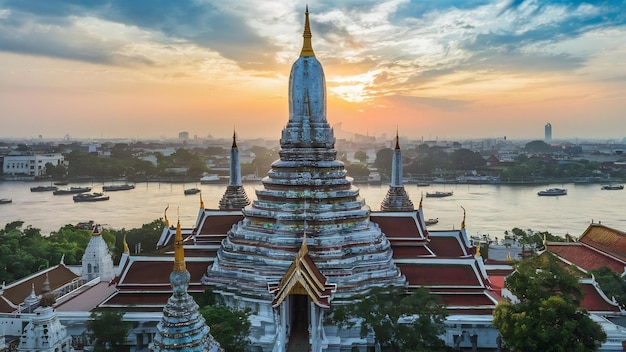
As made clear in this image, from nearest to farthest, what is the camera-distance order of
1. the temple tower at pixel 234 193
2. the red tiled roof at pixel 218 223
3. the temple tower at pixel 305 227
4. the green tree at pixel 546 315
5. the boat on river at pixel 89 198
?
1. the green tree at pixel 546 315
2. the temple tower at pixel 305 227
3. the red tiled roof at pixel 218 223
4. the temple tower at pixel 234 193
5. the boat on river at pixel 89 198

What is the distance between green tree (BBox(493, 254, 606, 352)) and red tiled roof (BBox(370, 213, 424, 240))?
152 inches

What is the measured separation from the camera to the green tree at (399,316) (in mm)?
8375

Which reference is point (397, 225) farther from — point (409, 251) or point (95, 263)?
point (95, 263)

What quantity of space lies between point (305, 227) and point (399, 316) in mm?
2711

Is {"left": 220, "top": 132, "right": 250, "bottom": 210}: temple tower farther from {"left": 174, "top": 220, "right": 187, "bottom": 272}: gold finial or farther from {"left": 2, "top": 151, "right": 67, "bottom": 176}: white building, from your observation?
{"left": 2, "top": 151, "right": 67, "bottom": 176}: white building

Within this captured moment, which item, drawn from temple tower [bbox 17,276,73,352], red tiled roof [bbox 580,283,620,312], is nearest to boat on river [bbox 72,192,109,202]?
temple tower [bbox 17,276,73,352]

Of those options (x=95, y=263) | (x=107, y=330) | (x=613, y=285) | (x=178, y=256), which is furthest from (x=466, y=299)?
(x=95, y=263)

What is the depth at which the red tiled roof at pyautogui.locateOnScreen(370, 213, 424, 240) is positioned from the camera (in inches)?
489

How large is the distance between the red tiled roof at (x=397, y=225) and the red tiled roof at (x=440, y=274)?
1.41 meters

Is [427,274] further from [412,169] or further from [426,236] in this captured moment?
[412,169]

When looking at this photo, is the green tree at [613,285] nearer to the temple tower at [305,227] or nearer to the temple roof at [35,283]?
the temple tower at [305,227]

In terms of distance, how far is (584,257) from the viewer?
15.0 metres

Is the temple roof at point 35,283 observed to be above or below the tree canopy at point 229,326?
below

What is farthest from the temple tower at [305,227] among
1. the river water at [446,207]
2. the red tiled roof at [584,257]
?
the river water at [446,207]
